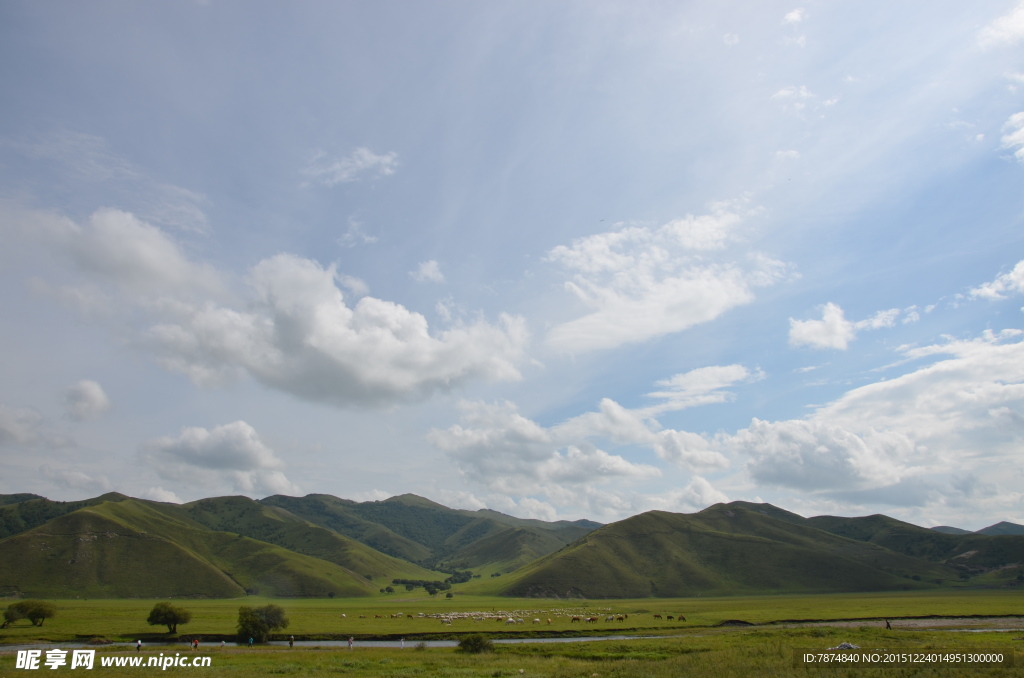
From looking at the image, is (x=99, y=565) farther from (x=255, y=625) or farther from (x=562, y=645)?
(x=562, y=645)

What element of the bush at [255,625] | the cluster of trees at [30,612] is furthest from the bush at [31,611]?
the bush at [255,625]

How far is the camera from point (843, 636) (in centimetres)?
6156

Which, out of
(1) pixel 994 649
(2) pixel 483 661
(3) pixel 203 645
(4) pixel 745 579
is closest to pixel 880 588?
(4) pixel 745 579

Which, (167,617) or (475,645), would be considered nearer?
(475,645)

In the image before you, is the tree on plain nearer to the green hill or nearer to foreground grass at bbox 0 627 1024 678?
foreground grass at bbox 0 627 1024 678

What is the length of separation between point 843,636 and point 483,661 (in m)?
41.7

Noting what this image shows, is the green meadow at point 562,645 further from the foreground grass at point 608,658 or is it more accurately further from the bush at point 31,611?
the bush at point 31,611

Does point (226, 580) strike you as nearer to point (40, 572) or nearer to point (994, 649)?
point (40, 572)

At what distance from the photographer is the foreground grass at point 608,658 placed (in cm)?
4321

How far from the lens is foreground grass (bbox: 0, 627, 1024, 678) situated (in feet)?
142

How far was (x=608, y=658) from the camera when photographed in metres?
56.5

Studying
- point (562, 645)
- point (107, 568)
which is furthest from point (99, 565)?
point (562, 645)

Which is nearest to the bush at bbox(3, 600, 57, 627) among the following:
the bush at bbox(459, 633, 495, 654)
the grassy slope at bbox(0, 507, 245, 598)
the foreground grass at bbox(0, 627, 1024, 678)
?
the foreground grass at bbox(0, 627, 1024, 678)

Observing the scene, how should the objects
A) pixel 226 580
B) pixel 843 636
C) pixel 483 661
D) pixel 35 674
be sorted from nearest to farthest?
pixel 35 674, pixel 483 661, pixel 843 636, pixel 226 580
